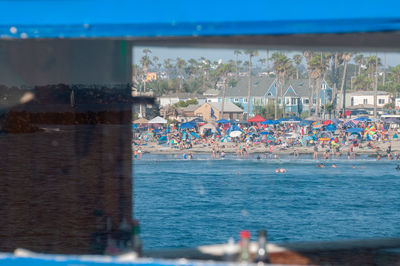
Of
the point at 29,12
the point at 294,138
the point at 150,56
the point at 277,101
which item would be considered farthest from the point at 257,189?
the point at 29,12

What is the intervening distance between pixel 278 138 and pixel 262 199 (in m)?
13.0

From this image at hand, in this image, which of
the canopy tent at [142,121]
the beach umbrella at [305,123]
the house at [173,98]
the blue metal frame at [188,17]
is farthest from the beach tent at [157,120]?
the blue metal frame at [188,17]

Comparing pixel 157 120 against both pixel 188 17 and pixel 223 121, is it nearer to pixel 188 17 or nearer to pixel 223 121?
pixel 223 121

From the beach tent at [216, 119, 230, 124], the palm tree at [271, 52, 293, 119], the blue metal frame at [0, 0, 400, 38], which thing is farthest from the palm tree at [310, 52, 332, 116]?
the blue metal frame at [0, 0, 400, 38]

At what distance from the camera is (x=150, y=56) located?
80625mm

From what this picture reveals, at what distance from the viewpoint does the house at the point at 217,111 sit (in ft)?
195

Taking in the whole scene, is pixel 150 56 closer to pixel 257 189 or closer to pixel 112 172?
pixel 257 189

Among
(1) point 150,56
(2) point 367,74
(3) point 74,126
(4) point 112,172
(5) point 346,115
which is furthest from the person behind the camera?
(1) point 150,56

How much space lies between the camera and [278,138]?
5612 cm

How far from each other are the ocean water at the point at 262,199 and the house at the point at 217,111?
271 inches

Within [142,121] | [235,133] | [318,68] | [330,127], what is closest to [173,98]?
[142,121]

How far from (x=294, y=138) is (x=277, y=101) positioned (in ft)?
29.5

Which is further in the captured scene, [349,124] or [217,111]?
[217,111]

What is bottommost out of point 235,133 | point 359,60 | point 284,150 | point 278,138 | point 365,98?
point 284,150
